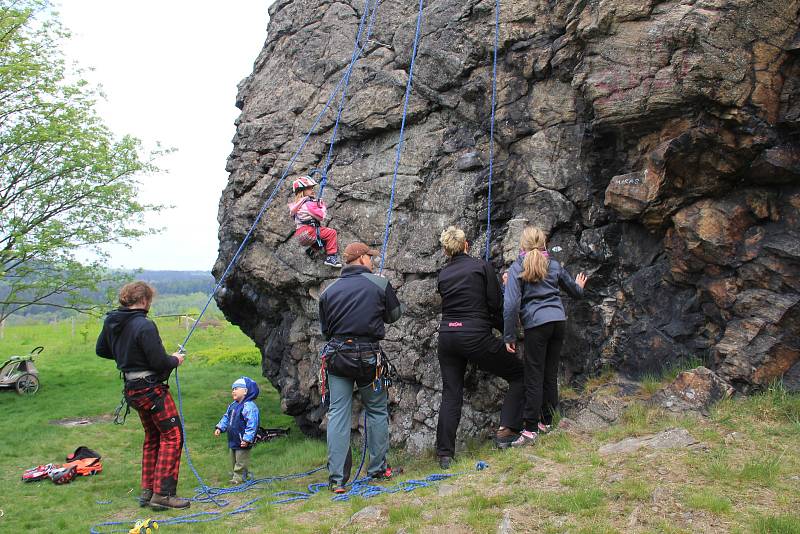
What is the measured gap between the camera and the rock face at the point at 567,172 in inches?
268

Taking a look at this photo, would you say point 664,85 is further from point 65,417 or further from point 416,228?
point 65,417

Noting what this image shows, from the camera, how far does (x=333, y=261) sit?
9.59 metres

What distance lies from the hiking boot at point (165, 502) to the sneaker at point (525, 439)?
3754mm

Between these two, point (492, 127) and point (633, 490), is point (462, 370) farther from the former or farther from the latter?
point (492, 127)

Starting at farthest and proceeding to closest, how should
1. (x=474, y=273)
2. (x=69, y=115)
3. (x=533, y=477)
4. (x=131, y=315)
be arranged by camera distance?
(x=69, y=115)
(x=474, y=273)
(x=131, y=315)
(x=533, y=477)

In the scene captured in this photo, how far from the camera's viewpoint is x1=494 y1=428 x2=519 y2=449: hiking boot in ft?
22.6

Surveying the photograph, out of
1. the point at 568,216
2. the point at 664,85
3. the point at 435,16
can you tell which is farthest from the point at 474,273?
the point at 435,16

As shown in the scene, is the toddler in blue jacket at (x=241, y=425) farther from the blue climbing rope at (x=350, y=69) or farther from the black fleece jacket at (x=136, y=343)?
the blue climbing rope at (x=350, y=69)

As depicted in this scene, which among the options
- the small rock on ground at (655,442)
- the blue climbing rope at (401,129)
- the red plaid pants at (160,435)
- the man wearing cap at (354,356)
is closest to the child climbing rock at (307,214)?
the blue climbing rope at (401,129)

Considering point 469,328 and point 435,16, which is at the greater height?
point 435,16

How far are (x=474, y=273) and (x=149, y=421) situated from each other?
13.2 feet

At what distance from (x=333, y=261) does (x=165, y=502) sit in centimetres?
422

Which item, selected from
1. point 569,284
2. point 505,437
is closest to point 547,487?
point 505,437

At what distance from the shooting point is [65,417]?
1359cm
